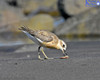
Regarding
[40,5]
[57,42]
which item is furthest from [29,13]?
[57,42]

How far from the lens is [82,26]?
21.9 metres

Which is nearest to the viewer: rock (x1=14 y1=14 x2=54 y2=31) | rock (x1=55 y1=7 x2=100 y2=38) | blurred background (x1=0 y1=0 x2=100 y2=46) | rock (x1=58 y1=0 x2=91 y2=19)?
blurred background (x1=0 y1=0 x2=100 y2=46)

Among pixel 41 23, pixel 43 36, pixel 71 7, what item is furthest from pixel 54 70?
pixel 71 7

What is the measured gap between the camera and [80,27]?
21859 mm

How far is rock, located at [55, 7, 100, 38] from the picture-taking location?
2152 cm

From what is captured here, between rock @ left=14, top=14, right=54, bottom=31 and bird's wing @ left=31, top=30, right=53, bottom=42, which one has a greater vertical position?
bird's wing @ left=31, top=30, right=53, bottom=42

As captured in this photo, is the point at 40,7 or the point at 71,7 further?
the point at 40,7

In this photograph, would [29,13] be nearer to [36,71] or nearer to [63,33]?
[63,33]

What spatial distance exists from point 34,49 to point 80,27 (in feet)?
27.2

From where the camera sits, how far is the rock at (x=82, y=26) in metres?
21.5

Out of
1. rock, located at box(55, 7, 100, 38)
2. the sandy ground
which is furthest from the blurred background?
the sandy ground

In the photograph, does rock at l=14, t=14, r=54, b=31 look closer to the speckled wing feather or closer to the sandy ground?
the speckled wing feather

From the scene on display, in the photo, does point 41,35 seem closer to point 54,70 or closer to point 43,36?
point 43,36

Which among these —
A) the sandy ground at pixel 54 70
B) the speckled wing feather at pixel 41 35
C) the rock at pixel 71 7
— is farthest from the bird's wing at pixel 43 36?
the rock at pixel 71 7
